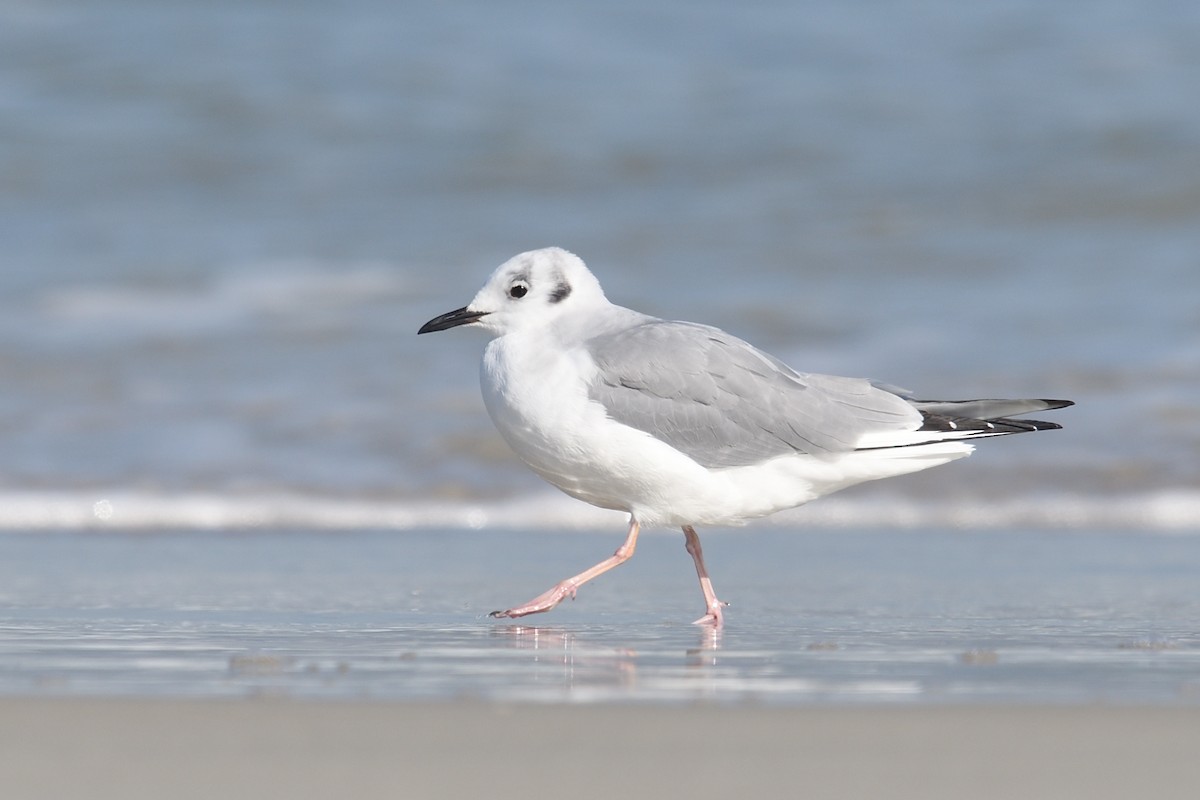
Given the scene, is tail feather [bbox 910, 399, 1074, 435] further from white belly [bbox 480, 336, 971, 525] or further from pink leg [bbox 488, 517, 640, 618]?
pink leg [bbox 488, 517, 640, 618]

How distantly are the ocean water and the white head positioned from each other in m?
0.73

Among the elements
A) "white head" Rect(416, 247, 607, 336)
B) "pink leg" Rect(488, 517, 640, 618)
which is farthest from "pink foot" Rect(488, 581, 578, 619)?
"white head" Rect(416, 247, 607, 336)

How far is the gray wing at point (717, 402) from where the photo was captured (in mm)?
4059

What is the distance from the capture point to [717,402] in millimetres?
4141

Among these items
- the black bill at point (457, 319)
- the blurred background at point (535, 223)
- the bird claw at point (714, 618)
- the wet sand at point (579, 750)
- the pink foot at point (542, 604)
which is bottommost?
the wet sand at point (579, 750)

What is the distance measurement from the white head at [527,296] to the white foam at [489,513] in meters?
1.79

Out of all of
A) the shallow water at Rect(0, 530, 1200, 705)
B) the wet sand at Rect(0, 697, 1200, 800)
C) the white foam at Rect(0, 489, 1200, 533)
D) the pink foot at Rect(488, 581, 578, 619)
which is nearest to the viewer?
the wet sand at Rect(0, 697, 1200, 800)

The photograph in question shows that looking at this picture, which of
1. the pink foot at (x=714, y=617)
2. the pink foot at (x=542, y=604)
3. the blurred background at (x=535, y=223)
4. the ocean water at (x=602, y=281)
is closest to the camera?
the ocean water at (x=602, y=281)

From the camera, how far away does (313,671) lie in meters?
3.07

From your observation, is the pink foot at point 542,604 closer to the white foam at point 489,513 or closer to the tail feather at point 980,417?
the tail feather at point 980,417

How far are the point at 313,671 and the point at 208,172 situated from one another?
8.65 meters

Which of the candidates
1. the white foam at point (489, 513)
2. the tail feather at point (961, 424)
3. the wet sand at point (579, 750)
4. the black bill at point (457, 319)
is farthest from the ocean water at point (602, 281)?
the black bill at point (457, 319)

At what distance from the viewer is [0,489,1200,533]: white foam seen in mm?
5930

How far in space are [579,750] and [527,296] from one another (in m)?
2.00
